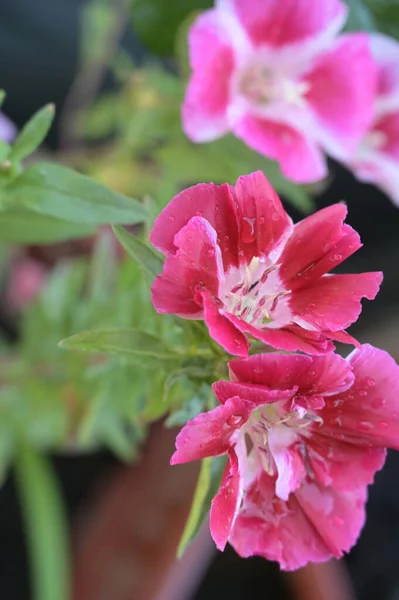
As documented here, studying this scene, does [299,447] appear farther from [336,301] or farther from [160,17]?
[160,17]

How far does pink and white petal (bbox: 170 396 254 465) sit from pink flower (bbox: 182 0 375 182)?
278 mm

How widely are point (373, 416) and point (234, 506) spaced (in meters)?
0.09

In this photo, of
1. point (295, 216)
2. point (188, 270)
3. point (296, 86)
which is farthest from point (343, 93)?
point (295, 216)

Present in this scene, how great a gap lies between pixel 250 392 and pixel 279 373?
0.02m

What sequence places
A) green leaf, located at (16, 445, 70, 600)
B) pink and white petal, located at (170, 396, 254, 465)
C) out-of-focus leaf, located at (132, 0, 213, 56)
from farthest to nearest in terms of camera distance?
1. green leaf, located at (16, 445, 70, 600)
2. out-of-focus leaf, located at (132, 0, 213, 56)
3. pink and white petal, located at (170, 396, 254, 465)

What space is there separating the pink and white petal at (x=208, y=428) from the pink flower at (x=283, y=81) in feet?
0.91

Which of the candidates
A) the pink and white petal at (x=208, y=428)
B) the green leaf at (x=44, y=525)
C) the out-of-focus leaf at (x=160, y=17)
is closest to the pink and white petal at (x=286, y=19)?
the out-of-focus leaf at (x=160, y=17)

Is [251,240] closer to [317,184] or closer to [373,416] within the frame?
[373,416]

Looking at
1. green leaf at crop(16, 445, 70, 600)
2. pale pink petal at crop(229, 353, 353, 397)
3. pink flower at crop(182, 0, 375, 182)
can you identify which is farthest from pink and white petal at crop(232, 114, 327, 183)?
green leaf at crop(16, 445, 70, 600)

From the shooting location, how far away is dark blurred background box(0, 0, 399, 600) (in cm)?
103

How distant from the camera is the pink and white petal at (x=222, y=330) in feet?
1.15

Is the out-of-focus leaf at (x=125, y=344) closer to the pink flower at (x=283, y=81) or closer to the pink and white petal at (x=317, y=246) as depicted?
the pink and white petal at (x=317, y=246)

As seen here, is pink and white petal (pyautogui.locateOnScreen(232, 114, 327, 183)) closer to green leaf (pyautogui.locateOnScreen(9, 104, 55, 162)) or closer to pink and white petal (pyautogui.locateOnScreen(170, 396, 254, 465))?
green leaf (pyautogui.locateOnScreen(9, 104, 55, 162))

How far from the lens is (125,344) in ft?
1.41
